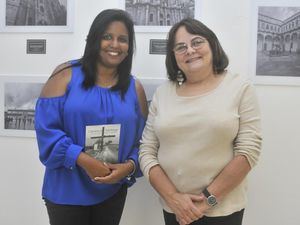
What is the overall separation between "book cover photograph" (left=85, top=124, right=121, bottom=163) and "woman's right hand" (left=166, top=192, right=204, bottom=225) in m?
0.28

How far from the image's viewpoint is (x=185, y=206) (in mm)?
1124

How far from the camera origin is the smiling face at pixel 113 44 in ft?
4.22

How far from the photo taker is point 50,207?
1.29 m

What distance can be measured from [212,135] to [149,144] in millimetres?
257

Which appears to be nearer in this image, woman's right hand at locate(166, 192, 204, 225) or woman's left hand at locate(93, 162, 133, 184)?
woman's right hand at locate(166, 192, 204, 225)

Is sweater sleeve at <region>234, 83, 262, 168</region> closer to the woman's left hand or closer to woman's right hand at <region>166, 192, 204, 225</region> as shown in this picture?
woman's right hand at <region>166, 192, 204, 225</region>

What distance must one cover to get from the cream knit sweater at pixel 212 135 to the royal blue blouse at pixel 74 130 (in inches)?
7.4

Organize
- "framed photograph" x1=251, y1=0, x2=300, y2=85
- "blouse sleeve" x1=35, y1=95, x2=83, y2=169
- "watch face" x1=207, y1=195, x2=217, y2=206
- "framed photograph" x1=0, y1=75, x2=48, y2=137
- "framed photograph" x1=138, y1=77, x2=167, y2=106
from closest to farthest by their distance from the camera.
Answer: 1. "watch face" x1=207, y1=195, x2=217, y2=206
2. "blouse sleeve" x1=35, y1=95, x2=83, y2=169
3. "framed photograph" x1=251, y1=0, x2=300, y2=85
4. "framed photograph" x1=138, y1=77, x2=167, y2=106
5. "framed photograph" x1=0, y1=75, x2=48, y2=137

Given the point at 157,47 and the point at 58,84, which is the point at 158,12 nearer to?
the point at 157,47

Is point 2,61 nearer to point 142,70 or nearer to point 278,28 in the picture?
point 142,70

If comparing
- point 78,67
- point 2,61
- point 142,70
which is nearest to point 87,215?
point 78,67

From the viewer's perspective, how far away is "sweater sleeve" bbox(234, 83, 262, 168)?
44.1 inches

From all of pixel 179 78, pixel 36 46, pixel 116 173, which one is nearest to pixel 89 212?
pixel 116 173

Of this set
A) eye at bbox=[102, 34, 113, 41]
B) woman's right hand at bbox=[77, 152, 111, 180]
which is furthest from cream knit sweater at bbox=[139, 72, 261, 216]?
eye at bbox=[102, 34, 113, 41]
